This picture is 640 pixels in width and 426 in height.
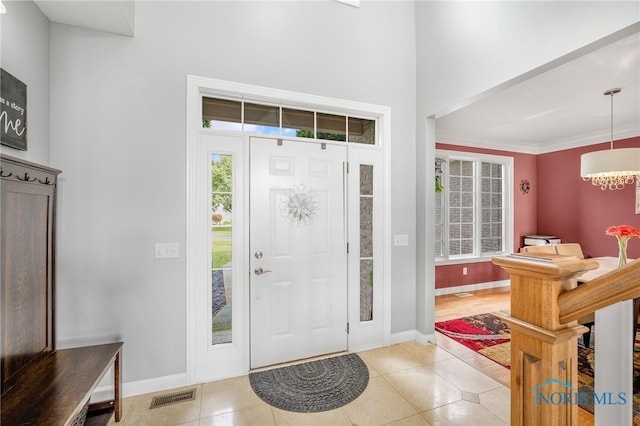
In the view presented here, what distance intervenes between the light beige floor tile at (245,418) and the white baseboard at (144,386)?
1.55ft

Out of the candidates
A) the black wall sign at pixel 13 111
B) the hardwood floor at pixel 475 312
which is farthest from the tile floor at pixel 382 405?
the black wall sign at pixel 13 111

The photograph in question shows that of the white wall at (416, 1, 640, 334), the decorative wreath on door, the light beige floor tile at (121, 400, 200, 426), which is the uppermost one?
the white wall at (416, 1, 640, 334)

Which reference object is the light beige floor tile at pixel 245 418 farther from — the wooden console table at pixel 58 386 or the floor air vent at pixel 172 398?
the wooden console table at pixel 58 386

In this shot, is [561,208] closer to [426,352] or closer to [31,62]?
[426,352]

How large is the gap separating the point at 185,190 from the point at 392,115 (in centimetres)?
213

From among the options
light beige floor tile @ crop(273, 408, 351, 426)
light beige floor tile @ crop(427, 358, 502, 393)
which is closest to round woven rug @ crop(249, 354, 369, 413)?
light beige floor tile @ crop(273, 408, 351, 426)

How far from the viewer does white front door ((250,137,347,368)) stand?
2547mm

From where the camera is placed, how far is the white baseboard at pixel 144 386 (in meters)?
2.10

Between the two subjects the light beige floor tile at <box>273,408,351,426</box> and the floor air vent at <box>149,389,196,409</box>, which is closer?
the light beige floor tile at <box>273,408,351,426</box>

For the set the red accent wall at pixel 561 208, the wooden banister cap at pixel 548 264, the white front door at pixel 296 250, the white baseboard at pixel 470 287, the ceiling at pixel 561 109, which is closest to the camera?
the wooden banister cap at pixel 548 264

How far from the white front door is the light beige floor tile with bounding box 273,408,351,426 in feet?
2.07

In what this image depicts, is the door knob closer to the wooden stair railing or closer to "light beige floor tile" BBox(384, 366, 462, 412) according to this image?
"light beige floor tile" BBox(384, 366, 462, 412)

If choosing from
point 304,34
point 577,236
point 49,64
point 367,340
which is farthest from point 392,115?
point 577,236

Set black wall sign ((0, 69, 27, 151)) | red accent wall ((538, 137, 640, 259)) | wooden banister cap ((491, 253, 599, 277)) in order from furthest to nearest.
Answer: red accent wall ((538, 137, 640, 259)), black wall sign ((0, 69, 27, 151)), wooden banister cap ((491, 253, 599, 277))
